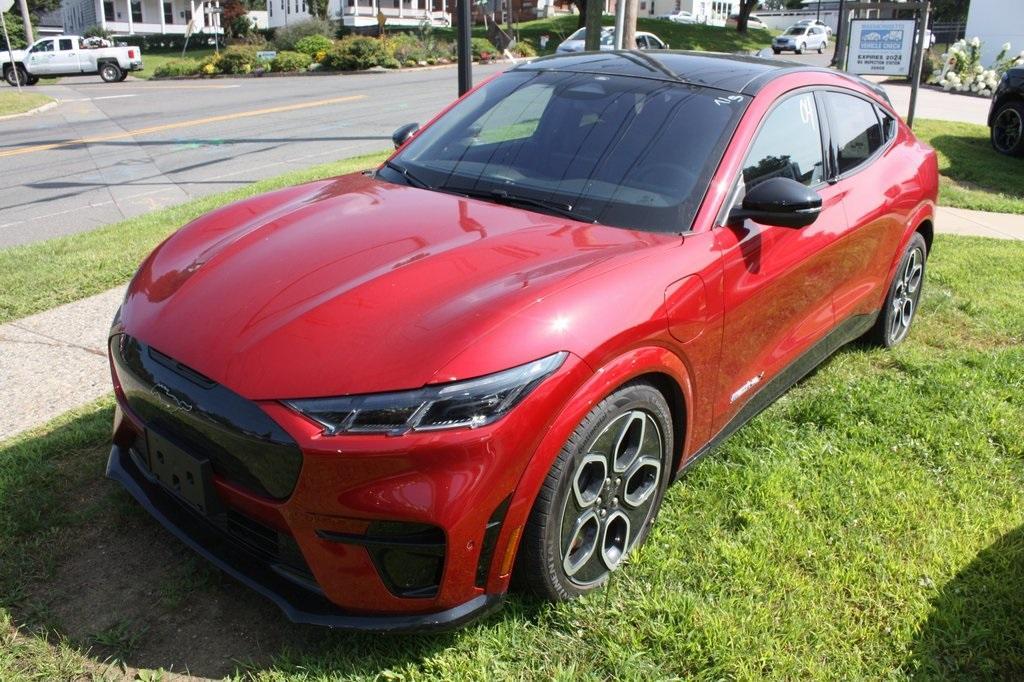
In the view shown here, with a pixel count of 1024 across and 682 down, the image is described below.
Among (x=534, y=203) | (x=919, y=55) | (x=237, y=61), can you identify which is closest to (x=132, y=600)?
(x=534, y=203)

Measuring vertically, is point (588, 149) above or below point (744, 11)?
below

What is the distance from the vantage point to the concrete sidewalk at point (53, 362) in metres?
3.88

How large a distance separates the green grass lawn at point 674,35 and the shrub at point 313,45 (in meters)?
7.83

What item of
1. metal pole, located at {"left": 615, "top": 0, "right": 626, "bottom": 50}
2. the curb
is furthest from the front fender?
the curb

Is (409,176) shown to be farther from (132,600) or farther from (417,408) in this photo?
(132,600)

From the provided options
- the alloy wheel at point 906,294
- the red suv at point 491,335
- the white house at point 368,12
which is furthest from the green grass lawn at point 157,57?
the red suv at point 491,335

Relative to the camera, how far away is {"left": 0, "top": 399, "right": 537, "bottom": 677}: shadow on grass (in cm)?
242

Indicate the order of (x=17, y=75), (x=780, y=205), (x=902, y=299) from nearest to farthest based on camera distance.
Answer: (x=780, y=205)
(x=902, y=299)
(x=17, y=75)

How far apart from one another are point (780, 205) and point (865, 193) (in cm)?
128

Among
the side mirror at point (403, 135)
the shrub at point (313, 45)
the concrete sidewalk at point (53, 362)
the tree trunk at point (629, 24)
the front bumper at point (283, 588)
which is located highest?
the tree trunk at point (629, 24)

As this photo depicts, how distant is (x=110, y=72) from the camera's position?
3431 cm

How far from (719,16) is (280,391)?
90.4m

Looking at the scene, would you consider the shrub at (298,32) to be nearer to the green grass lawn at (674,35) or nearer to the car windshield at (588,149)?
the green grass lawn at (674,35)

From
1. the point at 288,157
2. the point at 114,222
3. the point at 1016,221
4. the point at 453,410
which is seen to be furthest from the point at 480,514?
the point at 288,157
